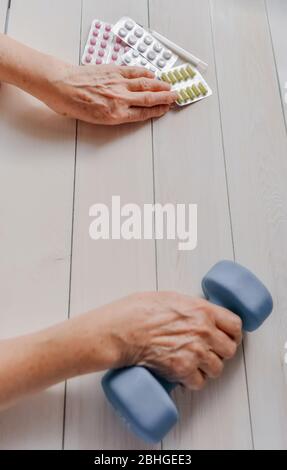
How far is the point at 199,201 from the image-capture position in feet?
3.21

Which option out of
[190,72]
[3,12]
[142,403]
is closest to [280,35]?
[190,72]

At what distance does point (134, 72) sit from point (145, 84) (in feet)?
0.14

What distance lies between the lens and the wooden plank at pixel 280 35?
44.1 inches

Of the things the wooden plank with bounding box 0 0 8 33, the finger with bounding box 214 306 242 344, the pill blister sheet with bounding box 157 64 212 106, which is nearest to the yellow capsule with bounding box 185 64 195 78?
the pill blister sheet with bounding box 157 64 212 106

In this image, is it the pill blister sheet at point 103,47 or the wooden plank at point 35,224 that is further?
the pill blister sheet at point 103,47

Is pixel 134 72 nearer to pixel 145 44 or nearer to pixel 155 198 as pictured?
pixel 145 44

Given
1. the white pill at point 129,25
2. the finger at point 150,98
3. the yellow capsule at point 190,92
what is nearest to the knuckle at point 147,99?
the finger at point 150,98

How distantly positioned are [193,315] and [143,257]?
0.18 metres

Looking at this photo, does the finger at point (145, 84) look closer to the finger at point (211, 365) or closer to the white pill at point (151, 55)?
the white pill at point (151, 55)

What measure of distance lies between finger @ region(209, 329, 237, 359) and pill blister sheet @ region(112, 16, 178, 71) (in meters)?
0.63

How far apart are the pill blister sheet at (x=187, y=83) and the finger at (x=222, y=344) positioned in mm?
527

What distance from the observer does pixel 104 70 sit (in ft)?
3.32
